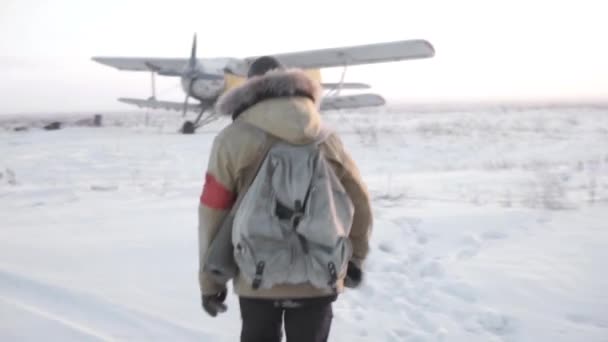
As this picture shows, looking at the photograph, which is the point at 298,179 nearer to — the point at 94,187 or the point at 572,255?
the point at 572,255

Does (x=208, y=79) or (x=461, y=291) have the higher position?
(x=208, y=79)

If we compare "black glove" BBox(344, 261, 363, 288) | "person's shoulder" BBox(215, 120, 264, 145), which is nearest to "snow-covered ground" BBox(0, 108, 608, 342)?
"black glove" BBox(344, 261, 363, 288)

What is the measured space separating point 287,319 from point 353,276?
35 cm

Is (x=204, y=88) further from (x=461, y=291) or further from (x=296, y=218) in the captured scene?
(x=296, y=218)

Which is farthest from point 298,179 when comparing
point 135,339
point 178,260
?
point 178,260

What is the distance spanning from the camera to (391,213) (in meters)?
5.45

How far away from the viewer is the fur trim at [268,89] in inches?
69.9

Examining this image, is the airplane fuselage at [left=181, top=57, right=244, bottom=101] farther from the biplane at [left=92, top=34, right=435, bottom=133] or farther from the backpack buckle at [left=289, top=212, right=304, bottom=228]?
the backpack buckle at [left=289, top=212, right=304, bottom=228]

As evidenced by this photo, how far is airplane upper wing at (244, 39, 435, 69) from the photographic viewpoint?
41.7 feet

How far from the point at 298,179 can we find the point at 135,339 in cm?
172

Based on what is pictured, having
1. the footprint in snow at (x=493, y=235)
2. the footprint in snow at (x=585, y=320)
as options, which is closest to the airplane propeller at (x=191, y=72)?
the footprint in snow at (x=493, y=235)

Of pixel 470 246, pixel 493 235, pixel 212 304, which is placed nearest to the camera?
pixel 212 304

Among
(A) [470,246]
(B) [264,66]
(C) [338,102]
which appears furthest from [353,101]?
(B) [264,66]

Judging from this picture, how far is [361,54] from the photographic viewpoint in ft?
48.1
